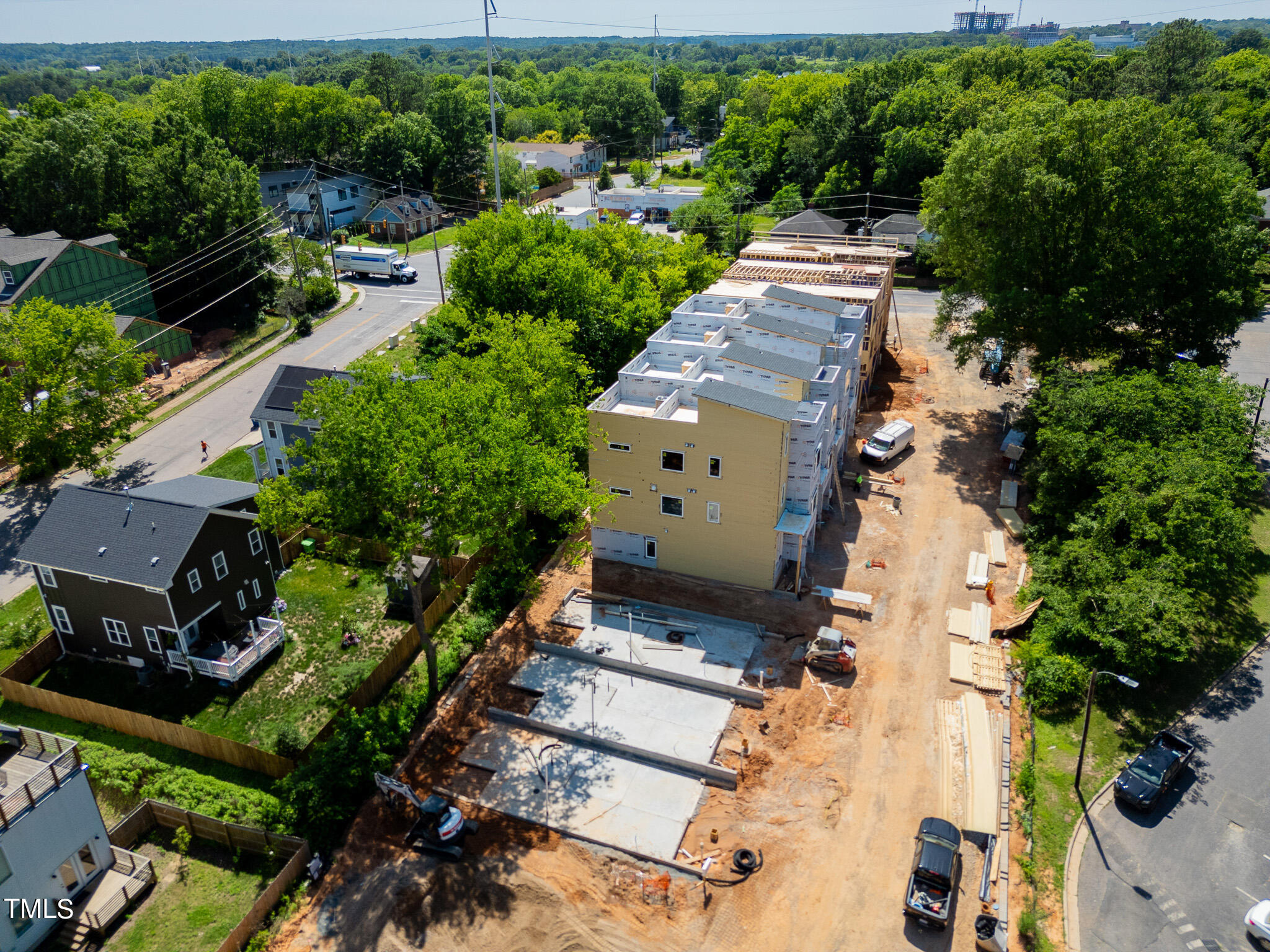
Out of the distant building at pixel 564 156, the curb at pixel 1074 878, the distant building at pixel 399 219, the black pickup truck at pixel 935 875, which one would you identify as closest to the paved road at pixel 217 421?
the distant building at pixel 399 219

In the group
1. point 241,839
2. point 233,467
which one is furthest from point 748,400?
point 233,467

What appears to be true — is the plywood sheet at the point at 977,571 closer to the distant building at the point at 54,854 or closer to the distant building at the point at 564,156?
the distant building at the point at 54,854

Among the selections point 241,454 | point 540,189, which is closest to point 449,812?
point 241,454

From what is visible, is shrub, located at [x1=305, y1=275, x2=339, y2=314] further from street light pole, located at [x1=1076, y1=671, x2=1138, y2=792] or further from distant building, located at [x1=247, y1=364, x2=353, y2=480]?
street light pole, located at [x1=1076, y1=671, x2=1138, y2=792]

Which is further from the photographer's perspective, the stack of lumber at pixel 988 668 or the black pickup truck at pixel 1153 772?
the stack of lumber at pixel 988 668

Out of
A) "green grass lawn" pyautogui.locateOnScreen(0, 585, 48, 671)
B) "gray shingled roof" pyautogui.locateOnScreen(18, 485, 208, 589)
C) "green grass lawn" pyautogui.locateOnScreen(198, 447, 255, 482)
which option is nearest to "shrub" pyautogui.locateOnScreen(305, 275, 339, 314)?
"green grass lawn" pyautogui.locateOnScreen(198, 447, 255, 482)
